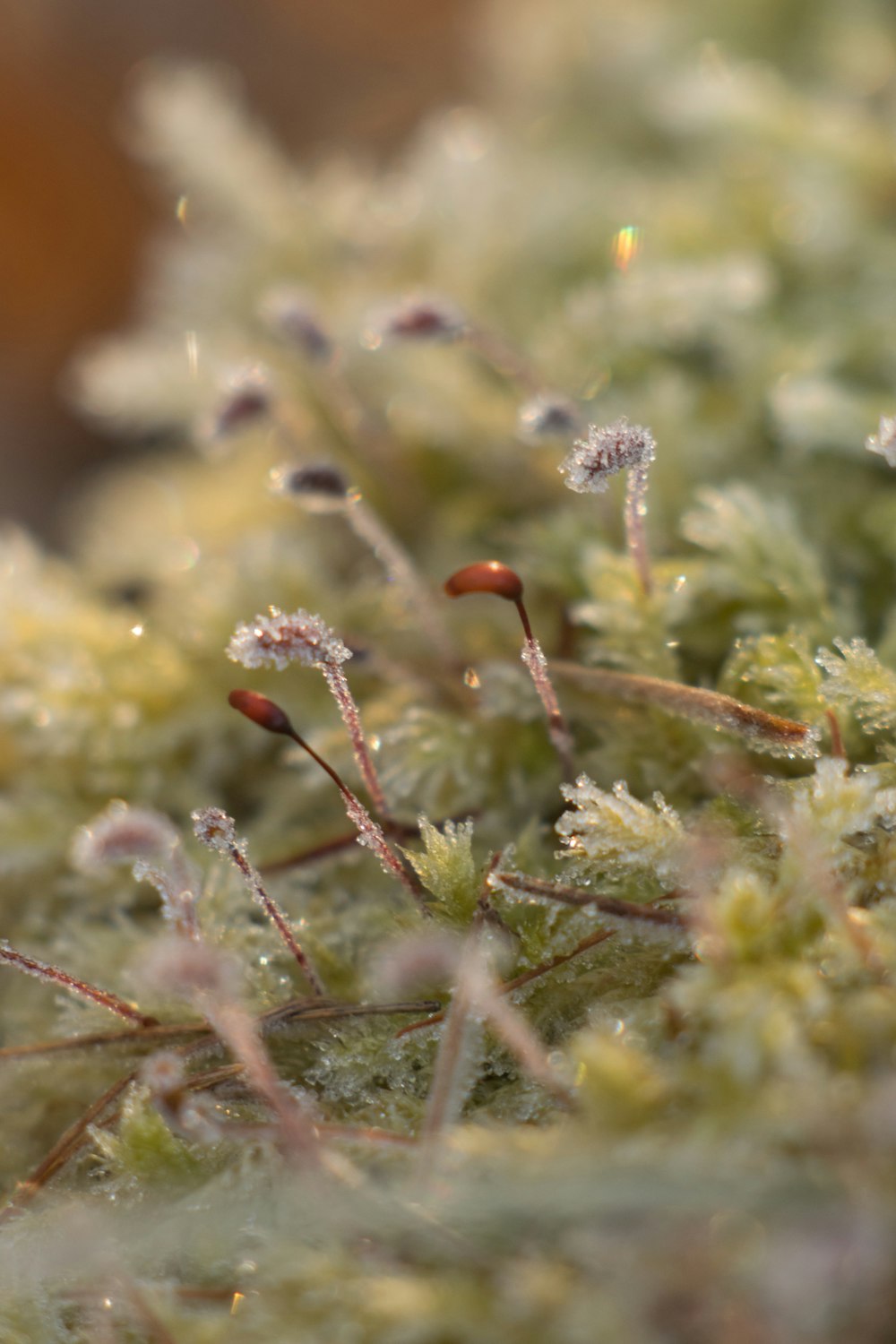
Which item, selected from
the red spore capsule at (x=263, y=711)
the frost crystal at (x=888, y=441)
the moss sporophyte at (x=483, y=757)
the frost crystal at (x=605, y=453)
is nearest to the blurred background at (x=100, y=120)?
the moss sporophyte at (x=483, y=757)

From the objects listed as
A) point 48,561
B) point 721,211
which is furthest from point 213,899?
point 721,211

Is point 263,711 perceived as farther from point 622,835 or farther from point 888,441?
point 888,441

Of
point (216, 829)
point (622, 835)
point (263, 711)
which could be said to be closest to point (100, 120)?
point (263, 711)

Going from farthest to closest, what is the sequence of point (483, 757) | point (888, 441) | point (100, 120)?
point (100, 120), point (483, 757), point (888, 441)

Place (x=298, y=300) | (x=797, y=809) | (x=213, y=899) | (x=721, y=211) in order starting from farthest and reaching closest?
(x=721, y=211), (x=298, y=300), (x=213, y=899), (x=797, y=809)

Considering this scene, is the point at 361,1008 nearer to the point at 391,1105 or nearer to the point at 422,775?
the point at 391,1105

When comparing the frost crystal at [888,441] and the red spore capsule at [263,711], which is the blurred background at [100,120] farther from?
the frost crystal at [888,441]
